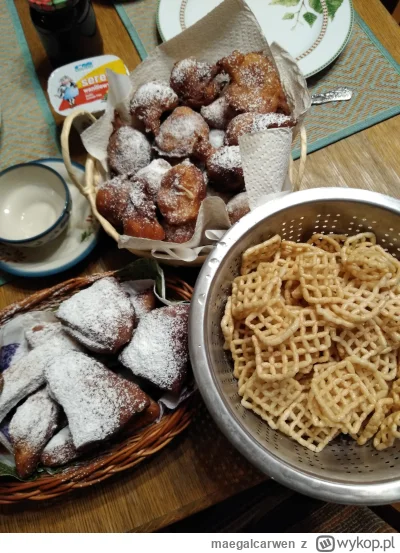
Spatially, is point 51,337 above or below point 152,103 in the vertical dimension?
below

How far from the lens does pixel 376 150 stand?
1239 millimetres

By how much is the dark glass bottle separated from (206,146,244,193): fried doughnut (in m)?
0.52

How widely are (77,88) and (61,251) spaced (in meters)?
0.45

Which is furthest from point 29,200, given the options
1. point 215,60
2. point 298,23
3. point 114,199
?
point 298,23

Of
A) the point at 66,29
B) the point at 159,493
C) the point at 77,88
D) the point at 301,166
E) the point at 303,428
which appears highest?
the point at 66,29

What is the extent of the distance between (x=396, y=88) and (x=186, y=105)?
596 mm

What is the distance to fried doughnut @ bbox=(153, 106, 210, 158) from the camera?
1097mm

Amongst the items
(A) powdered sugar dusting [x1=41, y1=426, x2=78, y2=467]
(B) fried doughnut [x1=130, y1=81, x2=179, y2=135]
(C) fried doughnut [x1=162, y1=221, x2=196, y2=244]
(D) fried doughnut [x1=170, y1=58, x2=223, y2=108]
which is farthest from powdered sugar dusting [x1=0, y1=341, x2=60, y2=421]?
(D) fried doughnut [x1=170, y1=58, x2=223, y2=108]

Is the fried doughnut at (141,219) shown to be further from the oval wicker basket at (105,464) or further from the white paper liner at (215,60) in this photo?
the oval wicker basket at (105,464)

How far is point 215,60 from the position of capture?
1.24 meters

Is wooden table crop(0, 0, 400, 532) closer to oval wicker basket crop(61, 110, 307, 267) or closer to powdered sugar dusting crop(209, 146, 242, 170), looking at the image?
oval wicker basket crop(61, 110, 307, 267)

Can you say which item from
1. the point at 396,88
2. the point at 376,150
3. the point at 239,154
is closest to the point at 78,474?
the point at 239,154

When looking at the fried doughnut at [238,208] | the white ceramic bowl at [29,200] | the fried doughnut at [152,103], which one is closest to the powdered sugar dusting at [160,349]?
the fried doughnut at [238,208]

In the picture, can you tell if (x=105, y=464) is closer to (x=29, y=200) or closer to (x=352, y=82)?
(x=29, y=200)
